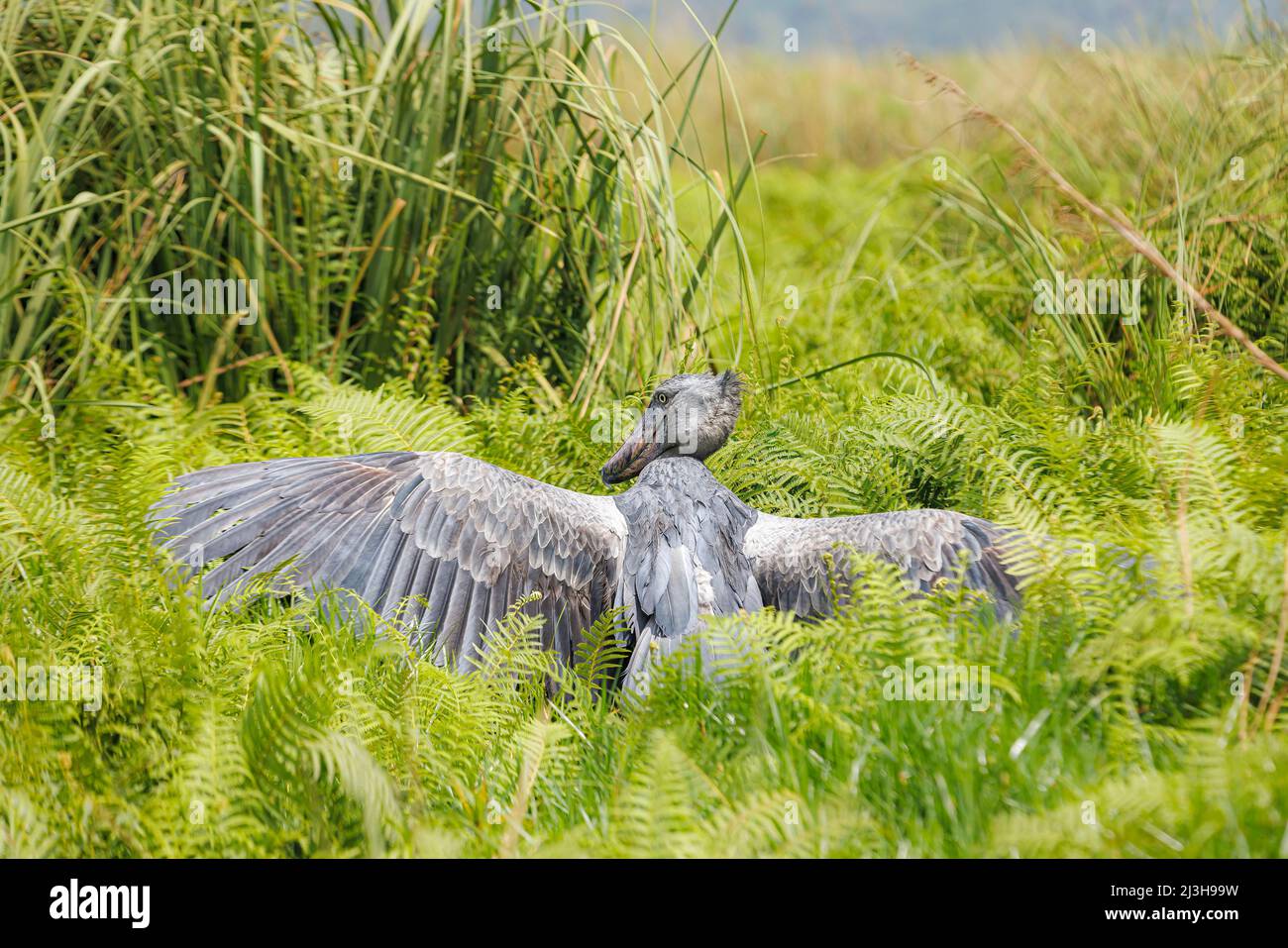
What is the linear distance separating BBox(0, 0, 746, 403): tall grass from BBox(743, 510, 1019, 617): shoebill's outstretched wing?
162 centimetres

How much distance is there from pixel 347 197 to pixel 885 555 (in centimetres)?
321

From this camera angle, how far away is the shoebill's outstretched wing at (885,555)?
3459mm

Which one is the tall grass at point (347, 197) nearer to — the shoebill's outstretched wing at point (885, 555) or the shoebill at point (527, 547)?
the shoebill at point (527, 547)

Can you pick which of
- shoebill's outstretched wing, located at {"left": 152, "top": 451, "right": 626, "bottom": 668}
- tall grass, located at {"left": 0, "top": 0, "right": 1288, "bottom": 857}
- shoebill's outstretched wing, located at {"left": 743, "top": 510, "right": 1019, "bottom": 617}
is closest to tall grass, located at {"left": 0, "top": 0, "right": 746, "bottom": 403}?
tall grass, located at {"left": 0, "top": 0, "right": 1288, "bottom": 857}

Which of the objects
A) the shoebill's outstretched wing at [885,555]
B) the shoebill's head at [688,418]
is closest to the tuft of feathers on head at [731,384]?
the shoebill's head at [688,418]

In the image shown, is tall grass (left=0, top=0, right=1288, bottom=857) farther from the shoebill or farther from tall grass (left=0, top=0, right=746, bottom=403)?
the shoebill

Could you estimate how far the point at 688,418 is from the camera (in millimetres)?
4012

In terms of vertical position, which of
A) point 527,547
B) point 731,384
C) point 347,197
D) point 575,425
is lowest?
point 527,547

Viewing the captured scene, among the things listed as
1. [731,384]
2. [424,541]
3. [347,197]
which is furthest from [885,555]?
[347,197]

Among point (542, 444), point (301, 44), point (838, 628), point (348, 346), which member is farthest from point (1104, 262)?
point (301, 44)

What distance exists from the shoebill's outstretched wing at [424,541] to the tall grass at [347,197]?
4.64ft

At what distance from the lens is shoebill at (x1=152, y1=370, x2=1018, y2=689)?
351cm

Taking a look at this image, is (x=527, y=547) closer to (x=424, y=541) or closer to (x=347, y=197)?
(x=424, y=541)

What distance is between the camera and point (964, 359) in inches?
219
